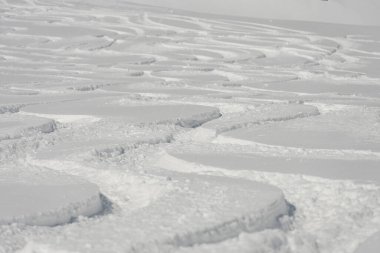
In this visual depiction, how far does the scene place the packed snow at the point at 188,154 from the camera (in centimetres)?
150

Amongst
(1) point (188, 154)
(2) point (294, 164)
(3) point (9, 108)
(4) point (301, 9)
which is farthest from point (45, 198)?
(4) point (301, 9)

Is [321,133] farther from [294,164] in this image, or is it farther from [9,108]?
[9,108]

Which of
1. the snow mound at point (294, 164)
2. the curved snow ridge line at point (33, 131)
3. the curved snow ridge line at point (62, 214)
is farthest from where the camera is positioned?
the curved snow ridge line at point (33, 131)

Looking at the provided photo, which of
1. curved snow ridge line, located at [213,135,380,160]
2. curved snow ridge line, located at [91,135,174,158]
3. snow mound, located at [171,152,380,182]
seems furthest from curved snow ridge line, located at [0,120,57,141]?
curved snow ridge line, located at [213,135,380,160]

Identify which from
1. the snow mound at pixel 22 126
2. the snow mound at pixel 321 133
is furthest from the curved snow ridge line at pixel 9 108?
the snow mound at pixel 321 133

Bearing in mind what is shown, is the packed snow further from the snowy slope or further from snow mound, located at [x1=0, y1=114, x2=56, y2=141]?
the snowy slope

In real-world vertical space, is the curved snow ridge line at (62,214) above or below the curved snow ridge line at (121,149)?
above

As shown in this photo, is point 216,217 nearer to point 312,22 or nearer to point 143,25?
point 143,25

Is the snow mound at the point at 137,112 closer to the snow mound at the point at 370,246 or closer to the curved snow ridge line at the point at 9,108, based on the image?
the curved snow ridge line at the point at 9,108

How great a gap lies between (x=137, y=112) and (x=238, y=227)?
4.90 ft

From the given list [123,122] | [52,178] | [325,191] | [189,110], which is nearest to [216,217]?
[325,191]

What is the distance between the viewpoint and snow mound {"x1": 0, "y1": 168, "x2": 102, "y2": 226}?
1567mm

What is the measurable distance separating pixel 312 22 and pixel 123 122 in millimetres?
7480

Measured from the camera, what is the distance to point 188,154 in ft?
7.10
